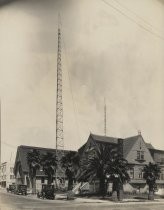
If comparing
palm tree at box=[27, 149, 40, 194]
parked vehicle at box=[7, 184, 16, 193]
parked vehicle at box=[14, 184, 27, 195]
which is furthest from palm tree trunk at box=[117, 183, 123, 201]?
parked vehicle at box=[7, 184, 16, 193]

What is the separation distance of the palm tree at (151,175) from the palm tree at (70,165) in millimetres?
635

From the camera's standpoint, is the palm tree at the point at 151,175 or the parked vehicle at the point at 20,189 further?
the parked vehicle at the point at 20,189

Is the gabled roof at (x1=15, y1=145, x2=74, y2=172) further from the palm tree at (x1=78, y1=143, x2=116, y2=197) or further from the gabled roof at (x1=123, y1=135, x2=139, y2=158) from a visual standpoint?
the gabled roof at (x1=123, y1=135, x2=139, y2=158)

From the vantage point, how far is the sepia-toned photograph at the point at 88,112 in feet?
13.7

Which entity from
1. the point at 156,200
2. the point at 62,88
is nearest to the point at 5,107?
the point at 62,88

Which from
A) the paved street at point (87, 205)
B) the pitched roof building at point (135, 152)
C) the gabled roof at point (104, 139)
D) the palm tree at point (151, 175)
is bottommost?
the paved street at point (87, 205)

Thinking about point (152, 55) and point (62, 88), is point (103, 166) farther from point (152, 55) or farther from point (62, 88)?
point (152, 55)

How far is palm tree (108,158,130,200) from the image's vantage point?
417 centimetres

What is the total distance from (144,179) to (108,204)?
400mm

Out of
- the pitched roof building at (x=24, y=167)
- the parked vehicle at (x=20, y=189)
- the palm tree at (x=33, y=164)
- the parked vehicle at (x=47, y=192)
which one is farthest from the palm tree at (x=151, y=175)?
the parked vehicle at (x=20, y=189)

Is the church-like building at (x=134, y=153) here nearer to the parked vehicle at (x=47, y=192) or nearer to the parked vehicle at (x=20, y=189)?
the parked vehicle at (x=47, y=192)

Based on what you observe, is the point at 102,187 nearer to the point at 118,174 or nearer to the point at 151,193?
the point at 118,174

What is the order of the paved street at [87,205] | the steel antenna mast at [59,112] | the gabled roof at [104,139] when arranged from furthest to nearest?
the steel antenna mast at [59,112] → the gabled roof at [104,139] → the paved street at [87,205]

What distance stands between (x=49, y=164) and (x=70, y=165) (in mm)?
213
